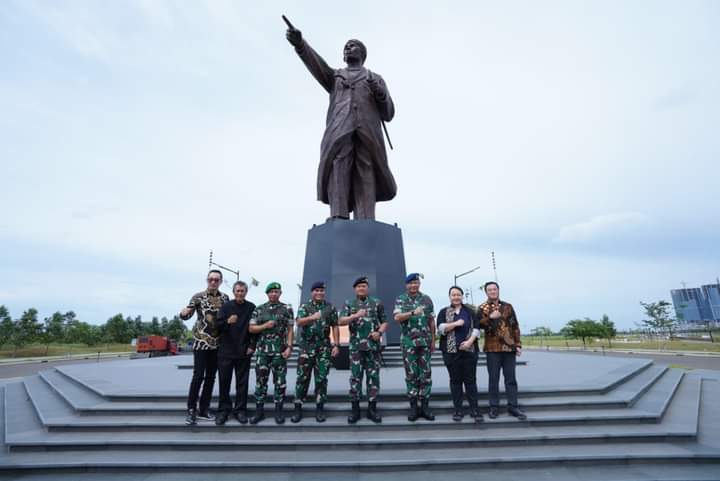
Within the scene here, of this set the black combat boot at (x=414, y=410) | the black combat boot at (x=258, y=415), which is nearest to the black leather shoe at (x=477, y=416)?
the black combat boot at (x=414, y=410)

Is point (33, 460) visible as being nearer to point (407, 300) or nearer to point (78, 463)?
point (78, 463)

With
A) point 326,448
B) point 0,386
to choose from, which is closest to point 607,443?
point 326,448

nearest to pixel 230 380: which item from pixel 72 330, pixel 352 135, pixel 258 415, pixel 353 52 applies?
pixel 258 415

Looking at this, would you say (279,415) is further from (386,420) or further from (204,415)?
(386,420)

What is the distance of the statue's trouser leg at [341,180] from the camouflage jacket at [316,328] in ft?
15.4

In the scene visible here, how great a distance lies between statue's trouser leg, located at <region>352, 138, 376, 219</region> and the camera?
9094 millimetres

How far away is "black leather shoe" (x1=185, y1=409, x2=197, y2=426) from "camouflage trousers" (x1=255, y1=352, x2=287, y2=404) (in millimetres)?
709

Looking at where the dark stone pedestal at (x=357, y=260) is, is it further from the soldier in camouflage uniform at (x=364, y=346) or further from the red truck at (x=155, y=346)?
the red truck at (x=155, y=346)

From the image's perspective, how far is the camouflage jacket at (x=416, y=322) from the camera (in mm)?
4188

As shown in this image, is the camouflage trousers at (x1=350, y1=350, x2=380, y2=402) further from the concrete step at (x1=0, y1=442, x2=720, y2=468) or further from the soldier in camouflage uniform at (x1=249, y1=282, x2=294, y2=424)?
the soldier in camouflage uniform at (x1=249, y1=282, x2=294, y2=424)

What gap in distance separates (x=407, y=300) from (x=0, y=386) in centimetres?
912

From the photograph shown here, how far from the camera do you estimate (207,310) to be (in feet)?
14.3

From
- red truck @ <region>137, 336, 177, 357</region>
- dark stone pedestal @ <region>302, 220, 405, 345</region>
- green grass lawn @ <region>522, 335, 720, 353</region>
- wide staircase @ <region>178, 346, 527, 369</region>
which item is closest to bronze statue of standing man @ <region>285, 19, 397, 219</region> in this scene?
dark stone pedestal @ <region>302, 220, 405, 345</region>

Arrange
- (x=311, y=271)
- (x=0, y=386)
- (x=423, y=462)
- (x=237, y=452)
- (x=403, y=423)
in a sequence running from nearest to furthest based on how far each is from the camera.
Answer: (x=423, y=462) → (x=237, y=452) → (x=403, y=423) → (x=0, y=386) → (x=311, y=271)
